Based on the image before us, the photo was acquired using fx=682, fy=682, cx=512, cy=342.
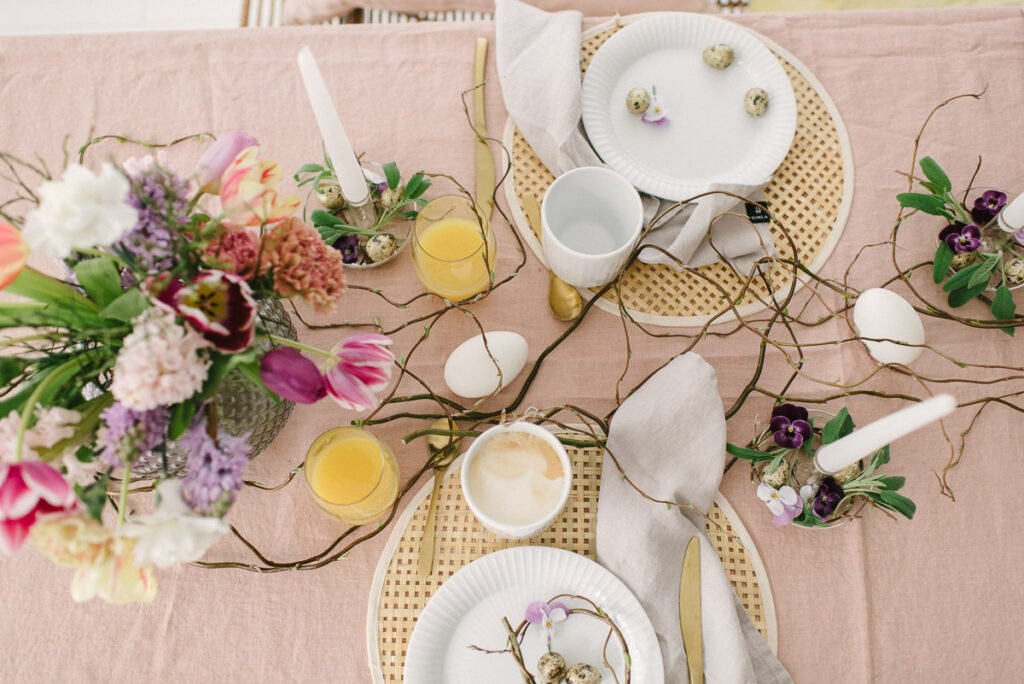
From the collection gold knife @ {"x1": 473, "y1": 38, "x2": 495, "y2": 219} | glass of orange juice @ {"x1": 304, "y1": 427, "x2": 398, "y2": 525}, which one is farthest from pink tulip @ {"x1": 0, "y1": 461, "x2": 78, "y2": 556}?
gold knife @ {"x1": 473, "y1": 38, "x2": 495, "y2": 219}

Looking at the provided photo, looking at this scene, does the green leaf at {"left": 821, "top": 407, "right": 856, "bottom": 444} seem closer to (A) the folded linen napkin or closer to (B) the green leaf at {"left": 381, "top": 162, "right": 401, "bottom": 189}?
(A) the folded linen napkin

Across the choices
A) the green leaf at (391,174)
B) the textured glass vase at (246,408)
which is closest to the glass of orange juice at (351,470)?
the textured glass vase at (246,408)

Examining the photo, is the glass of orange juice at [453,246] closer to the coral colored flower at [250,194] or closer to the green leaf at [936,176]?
the coral colored flower at [250,194]

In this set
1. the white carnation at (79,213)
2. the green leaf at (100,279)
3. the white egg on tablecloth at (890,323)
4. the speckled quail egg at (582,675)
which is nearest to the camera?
the white carnation at (79,213)

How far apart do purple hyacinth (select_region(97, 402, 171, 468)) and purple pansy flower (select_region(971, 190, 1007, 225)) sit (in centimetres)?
79

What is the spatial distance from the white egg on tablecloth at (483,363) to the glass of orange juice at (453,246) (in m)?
0.06

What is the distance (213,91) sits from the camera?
0.82 m

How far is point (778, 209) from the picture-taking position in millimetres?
764

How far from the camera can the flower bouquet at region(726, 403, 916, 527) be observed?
2.06 ft

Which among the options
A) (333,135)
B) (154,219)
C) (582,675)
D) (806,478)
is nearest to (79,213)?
(154,219)

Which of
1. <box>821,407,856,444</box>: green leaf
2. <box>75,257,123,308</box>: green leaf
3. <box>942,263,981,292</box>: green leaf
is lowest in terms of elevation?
<box>821,407,856,444</box>: green leaf

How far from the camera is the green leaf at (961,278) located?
0.69 meters

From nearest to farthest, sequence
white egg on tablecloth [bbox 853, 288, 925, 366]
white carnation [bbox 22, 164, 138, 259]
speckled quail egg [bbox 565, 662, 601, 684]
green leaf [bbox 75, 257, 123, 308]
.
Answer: white carnation [bbox 22, 164, 138, 259] → green leaf [bbox 75, 257, 123, 308] → speckled quail egg [bbox 565, 662, 601, 684] → white egg on tablecloth [bbox 853, 288, 925, 366]

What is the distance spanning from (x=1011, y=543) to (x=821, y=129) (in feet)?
1.58
